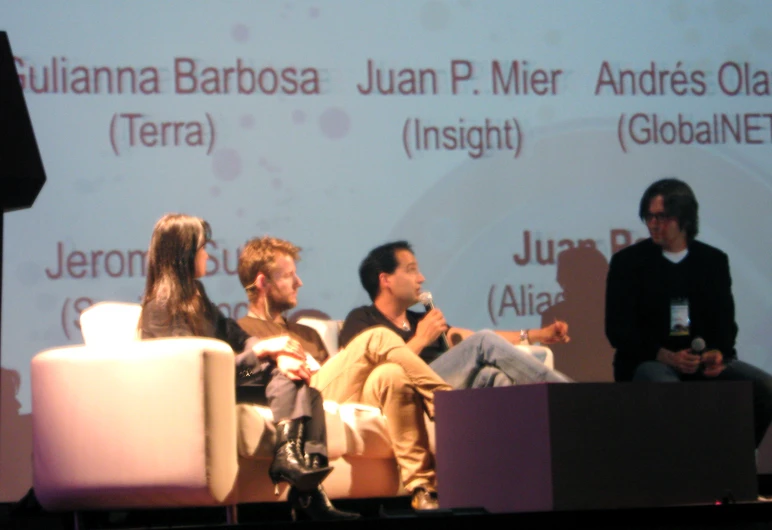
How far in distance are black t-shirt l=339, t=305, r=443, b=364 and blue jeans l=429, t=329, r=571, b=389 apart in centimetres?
49

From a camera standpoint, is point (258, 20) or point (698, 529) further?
point (258, 20)

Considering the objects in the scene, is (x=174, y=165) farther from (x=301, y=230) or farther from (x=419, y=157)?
(x=419, y=157)

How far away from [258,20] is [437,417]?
211 centimetres

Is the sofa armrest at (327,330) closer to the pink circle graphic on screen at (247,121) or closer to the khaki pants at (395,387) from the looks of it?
the khaki pants at (395,387)

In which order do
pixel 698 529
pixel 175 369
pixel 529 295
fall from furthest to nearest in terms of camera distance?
1. pixel 529 295
2. pixel 175 369
3. pixel 698 529

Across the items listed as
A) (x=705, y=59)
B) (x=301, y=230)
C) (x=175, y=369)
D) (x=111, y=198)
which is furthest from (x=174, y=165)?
(x=705, y=59)

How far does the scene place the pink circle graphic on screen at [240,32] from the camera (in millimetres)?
4566

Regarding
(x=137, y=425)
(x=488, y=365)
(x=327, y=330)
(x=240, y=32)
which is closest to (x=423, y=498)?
(x=488, y=365)

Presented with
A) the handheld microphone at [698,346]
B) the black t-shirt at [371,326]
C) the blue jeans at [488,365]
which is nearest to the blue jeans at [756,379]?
the handheld microphone at [698,346]

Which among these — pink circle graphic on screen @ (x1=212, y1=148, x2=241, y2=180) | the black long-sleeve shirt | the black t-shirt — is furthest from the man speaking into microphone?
pink circle graphic on screen @ (x1=212, y1=148, x2=241, y2=180)

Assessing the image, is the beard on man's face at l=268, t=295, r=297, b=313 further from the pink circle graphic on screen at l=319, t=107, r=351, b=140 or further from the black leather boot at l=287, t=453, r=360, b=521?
the black leather boot at l=287, t=453, r=360, b=521

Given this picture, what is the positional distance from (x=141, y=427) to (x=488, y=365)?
1417 mm

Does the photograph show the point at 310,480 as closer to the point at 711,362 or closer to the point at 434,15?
the point at 711,362

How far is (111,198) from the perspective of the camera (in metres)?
4.41
